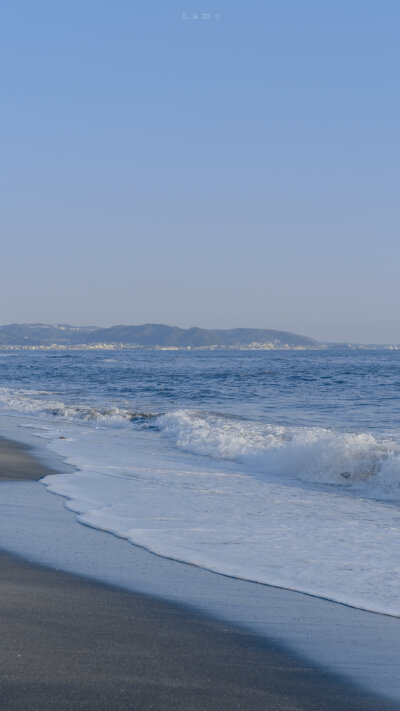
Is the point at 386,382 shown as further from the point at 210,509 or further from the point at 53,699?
the point at 53,699

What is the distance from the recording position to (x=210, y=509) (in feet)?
25.5

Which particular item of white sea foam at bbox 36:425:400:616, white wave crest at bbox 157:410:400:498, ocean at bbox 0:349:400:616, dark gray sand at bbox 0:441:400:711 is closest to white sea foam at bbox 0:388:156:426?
ocean at bbox 0:349:400:616

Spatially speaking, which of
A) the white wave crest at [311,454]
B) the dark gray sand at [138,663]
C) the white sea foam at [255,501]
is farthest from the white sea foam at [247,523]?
the dark gray sand at [138,663]

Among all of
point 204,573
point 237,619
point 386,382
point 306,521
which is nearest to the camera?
point 237,619

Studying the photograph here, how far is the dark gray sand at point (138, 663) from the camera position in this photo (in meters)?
3.03

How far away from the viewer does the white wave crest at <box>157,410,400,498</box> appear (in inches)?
415

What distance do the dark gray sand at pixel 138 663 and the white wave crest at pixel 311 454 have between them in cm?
623

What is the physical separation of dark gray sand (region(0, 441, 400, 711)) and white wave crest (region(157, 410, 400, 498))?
20.4ft

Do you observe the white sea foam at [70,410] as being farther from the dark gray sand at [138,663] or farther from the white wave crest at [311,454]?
the dark gray sand at [138,663]

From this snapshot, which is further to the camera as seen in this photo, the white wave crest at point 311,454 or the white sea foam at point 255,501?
the white wave crest at point 311,454

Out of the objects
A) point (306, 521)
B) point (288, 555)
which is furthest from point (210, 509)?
point (288, 555)

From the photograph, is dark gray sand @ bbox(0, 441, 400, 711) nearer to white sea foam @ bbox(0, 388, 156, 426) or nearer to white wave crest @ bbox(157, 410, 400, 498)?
white wave crest @ bbox(157, 410, 400, 498)

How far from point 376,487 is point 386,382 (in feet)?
91.1

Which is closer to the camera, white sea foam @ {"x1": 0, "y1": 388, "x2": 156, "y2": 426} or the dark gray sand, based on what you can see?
the dark gray sand
